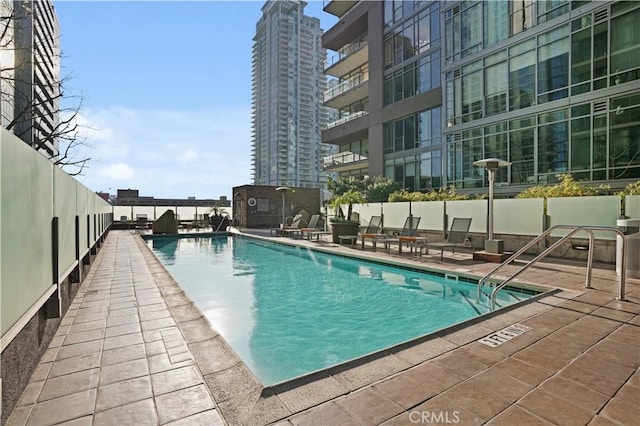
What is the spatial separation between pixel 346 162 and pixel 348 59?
25.9ft

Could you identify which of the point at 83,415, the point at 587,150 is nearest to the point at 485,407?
the point at 83,415

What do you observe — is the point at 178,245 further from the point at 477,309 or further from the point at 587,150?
the point at 587,150

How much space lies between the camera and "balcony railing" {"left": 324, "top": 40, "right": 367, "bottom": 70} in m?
25.3

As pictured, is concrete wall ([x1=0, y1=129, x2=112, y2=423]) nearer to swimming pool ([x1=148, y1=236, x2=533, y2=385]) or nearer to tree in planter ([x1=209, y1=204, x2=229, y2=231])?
swimming pool ([x1=148, y1=236, x2=533, y2=385])

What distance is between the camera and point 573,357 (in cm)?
279

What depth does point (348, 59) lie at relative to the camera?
25.7 meters

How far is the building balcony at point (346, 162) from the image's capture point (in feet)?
84.1

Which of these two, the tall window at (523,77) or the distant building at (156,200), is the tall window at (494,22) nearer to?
the tall window at (523,77)

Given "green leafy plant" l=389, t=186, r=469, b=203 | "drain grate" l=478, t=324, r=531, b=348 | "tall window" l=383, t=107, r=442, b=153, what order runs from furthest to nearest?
1. "tall window" l=383, t=107, r=442, b=153
2. "green leafy plant" l=389, t=186, r=469, b=203
3. "drain grate" l=478, t=324, r=531, b=348

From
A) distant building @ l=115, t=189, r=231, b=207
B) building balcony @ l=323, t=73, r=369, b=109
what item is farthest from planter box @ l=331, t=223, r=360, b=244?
distant building @ l=115, t=189, r=231, b=207

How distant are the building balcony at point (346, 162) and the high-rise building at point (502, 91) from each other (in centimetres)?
251

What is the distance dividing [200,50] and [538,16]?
45.5 ft

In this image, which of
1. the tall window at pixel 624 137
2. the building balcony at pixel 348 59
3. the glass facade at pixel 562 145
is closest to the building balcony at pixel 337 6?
the building balcony at pixel 348 59

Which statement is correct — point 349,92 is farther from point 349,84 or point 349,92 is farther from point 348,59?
point 348,59
